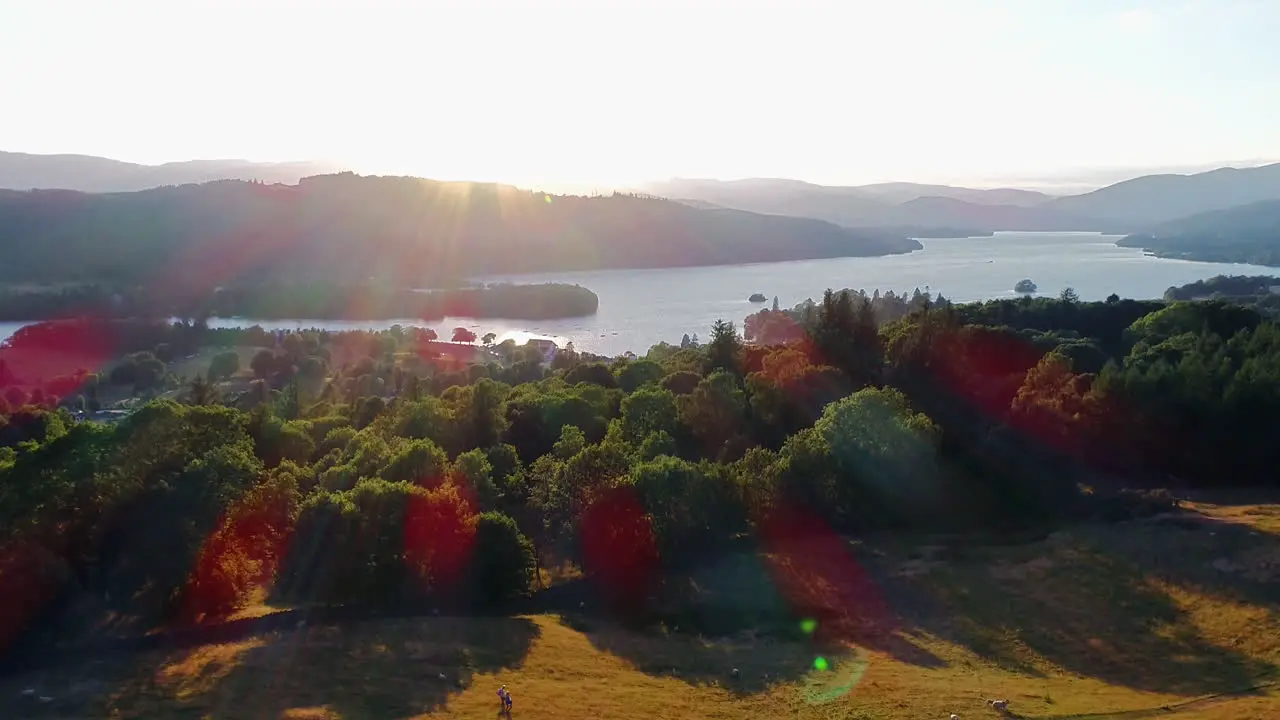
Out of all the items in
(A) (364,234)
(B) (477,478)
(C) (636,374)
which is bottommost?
(B) (477,478)

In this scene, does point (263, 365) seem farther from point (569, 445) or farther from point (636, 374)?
point (569, 445)

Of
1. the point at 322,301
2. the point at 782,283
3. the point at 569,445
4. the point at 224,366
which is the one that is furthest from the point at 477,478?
the point at 782,283

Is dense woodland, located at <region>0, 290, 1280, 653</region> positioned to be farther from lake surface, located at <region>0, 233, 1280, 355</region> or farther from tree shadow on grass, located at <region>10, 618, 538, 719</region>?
lake surface, located at <region>0, 233, 1280, 355</region>

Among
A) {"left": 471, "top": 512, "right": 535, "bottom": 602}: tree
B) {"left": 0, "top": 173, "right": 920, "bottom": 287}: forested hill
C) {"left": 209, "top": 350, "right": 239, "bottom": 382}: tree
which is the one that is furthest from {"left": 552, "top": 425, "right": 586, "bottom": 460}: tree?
{"left": 0, "top": 173, "right": 920, "bottom": 287}: forested hill

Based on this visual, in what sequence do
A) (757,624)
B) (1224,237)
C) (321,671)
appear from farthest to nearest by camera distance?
(1224,237) < (757,624) < (321,671)

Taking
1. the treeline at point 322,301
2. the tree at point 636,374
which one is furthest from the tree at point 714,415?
the treeline at point 322,301

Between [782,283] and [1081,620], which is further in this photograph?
[782,283]
